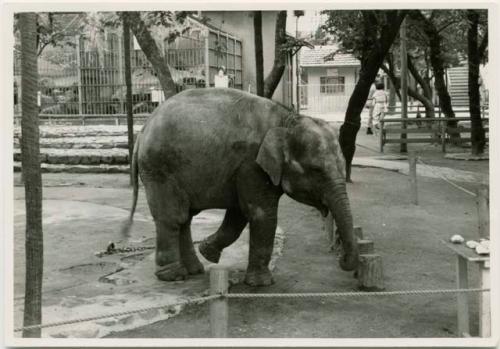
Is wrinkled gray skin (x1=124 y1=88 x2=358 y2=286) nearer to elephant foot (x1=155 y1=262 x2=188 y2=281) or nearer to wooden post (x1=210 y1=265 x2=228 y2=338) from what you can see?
elephant foot (x1=155 y1=262 x2=188 y2=281)

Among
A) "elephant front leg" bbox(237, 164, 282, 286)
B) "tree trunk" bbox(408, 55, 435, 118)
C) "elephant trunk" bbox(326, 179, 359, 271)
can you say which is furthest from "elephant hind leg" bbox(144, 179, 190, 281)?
"tree trunk" bbox(408, 55, 435, 118)

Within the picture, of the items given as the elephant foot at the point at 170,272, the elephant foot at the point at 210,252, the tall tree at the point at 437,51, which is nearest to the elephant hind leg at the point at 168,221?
the elephant foot at the point at 170,272

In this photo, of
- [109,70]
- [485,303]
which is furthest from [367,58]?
[109,70]

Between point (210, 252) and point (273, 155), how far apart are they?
4.71ft

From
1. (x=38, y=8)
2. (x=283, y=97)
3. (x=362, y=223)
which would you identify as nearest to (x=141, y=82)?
(x=283, y=97)

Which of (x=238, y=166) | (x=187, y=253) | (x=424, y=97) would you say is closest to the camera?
(x=238, y=166)

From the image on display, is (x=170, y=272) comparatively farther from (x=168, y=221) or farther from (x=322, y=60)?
(x=322, y=60)

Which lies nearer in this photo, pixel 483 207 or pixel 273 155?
pixel 483 207

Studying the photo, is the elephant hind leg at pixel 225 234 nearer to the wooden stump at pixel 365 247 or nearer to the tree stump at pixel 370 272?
the wooden stump at pixel 365 247

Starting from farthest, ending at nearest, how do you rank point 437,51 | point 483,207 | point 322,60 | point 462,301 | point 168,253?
point 322,60
point 437,51
point 168,253
point 483,207
point 462,301

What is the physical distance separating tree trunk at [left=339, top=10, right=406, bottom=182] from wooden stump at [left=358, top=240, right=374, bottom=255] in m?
4.87

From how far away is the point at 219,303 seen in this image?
172 inches

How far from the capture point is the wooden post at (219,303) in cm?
429
